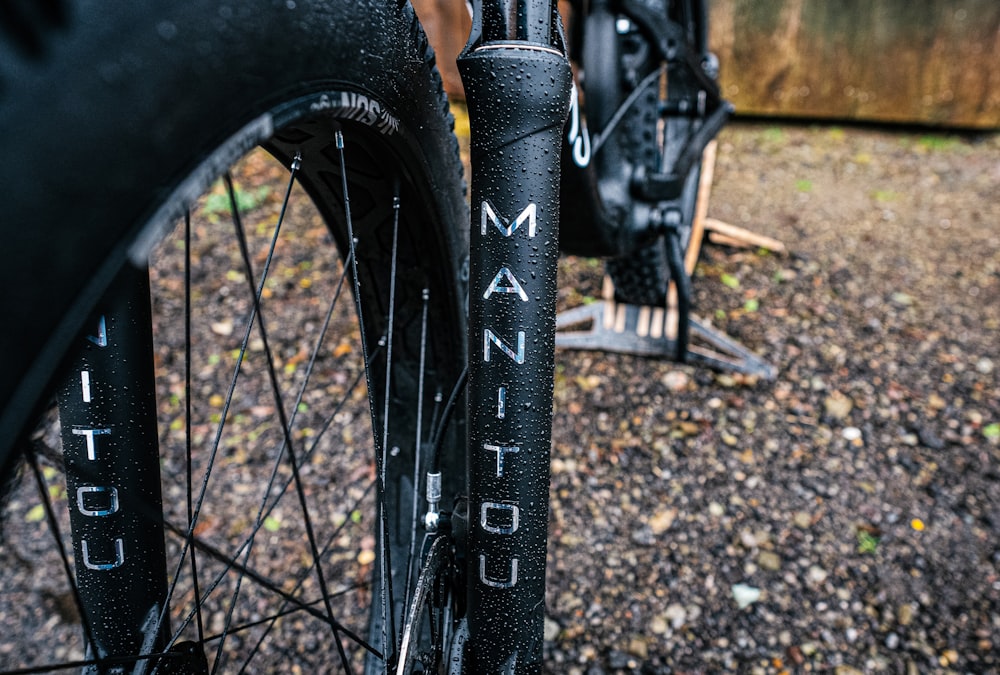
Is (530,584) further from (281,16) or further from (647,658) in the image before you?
(647,658)

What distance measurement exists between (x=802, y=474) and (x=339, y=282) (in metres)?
1.50

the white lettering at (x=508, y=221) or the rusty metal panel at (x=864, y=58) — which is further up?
the rusty metal panel at (x=864, y=58)

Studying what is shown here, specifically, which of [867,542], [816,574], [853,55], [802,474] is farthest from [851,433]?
[853,55]

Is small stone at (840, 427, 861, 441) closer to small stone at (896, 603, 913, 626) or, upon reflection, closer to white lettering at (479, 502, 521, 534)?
small stone at (896, 603, 913, 626)

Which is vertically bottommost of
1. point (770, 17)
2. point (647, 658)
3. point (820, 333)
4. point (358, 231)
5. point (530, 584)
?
point (647, 658)

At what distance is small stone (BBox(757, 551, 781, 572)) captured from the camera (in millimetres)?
1784

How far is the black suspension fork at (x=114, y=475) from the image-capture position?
0.88 meters

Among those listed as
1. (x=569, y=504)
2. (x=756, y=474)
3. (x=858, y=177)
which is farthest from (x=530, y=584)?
(x=858, y=177)

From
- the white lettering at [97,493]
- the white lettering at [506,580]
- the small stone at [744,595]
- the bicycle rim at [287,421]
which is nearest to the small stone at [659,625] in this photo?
the small stone at [744,595]

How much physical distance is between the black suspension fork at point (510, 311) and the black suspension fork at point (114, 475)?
0.39 metres

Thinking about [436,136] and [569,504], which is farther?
[569,504]

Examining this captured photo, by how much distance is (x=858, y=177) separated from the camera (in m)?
3.83

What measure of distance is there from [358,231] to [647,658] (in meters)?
1.09

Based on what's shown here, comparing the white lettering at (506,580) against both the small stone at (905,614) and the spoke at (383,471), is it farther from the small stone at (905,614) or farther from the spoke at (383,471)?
the small stone at (905,614)
